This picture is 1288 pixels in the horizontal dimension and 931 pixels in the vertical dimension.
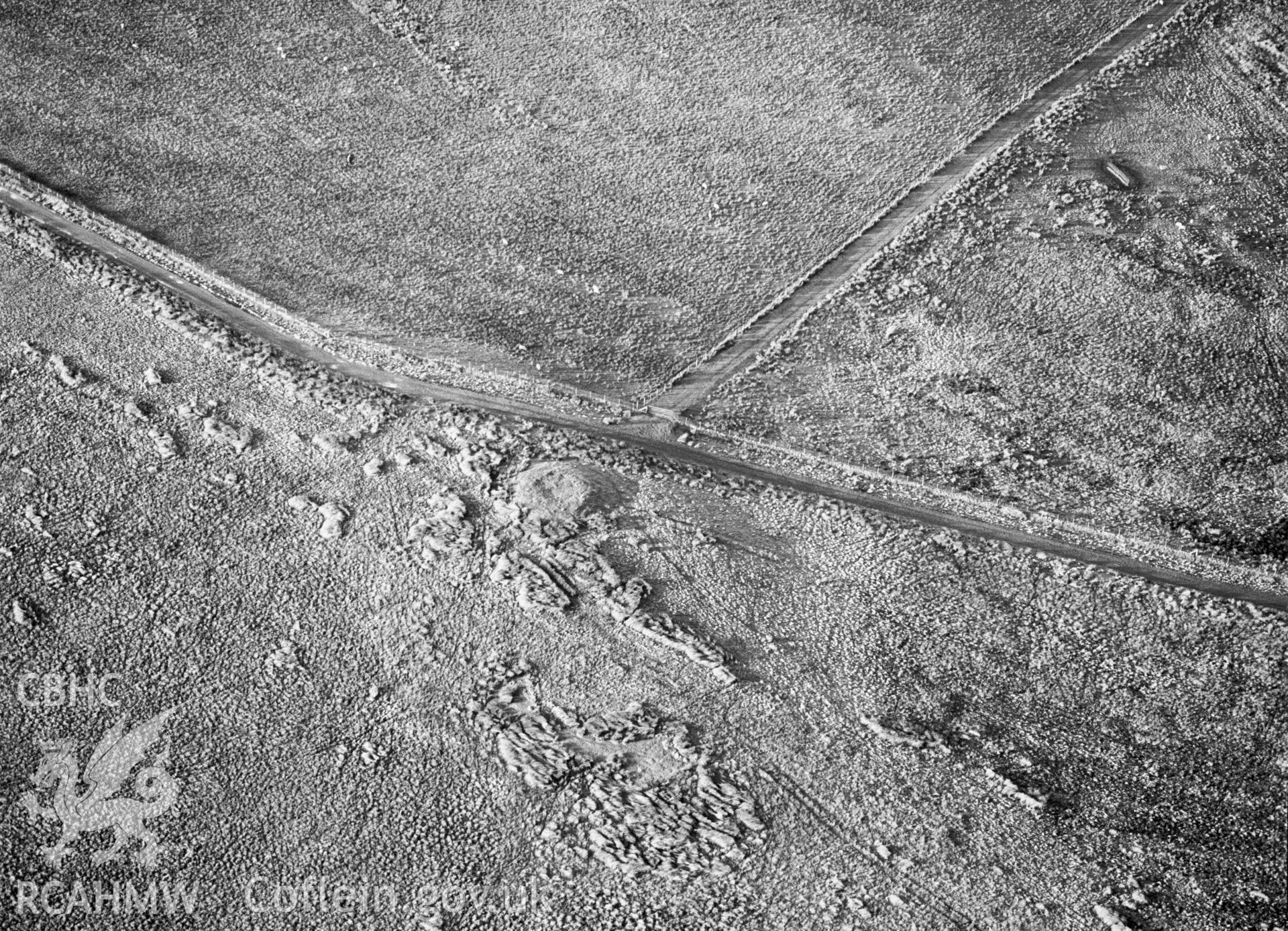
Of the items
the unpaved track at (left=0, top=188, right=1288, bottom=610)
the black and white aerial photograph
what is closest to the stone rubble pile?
the black and white aerial photograph

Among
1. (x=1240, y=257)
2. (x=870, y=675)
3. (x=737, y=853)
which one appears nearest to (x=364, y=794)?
(x=737, y=853)

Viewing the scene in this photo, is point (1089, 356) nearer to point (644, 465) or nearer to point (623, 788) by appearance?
point (644, 465)

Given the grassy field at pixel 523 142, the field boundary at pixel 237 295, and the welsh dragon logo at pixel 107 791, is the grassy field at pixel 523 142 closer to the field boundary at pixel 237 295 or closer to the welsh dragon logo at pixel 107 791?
the field boundary at pixel 237 295

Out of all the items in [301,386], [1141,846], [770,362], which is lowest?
→ [1141,846]

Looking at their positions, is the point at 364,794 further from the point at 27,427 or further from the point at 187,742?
the point at 27,427

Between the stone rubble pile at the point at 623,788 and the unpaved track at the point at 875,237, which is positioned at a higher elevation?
the unpaved track at the point at 875,237

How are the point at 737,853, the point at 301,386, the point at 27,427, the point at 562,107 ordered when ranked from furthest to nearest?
the point at 562,107, the point at 301,386, the point at 27,427, the point at 737,853

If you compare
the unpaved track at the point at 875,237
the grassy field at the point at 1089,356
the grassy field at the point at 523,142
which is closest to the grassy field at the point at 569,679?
the grassy field at the point at 1089,356

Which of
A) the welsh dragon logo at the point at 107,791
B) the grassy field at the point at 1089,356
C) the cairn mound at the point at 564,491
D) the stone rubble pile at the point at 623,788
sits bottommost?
the welsh dragon logo at the point at 107,791
